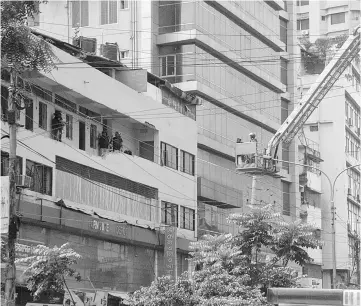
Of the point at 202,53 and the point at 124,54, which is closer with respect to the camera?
the point at 124,54

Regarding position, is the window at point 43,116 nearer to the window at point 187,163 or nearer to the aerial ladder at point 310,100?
the window at point 187,163

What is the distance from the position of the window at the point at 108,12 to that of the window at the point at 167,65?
3.65 metres

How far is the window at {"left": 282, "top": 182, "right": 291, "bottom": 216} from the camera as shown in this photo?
72438 mm

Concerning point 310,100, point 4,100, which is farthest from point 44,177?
point 310,100

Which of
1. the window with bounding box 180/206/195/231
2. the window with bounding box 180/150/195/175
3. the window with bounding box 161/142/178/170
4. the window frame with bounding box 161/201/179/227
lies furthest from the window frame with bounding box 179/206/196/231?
the window with bounding box 161/142/178/170

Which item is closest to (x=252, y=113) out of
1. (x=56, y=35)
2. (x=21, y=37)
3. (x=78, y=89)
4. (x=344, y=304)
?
(x=56, y=35)

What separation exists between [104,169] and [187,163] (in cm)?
895

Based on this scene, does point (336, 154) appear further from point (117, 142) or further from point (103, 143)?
point (103, 143)

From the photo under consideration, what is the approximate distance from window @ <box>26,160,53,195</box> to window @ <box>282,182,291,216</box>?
115 ft

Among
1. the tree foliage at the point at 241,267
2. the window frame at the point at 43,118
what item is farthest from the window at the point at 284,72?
the window frame at the point at 43,118

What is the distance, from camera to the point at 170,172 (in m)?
50.1

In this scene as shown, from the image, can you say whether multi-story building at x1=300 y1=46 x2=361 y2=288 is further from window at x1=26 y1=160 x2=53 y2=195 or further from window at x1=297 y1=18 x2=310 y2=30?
window at x1=26 y1=160 x2=53 y2=195

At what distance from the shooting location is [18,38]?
2120 cm

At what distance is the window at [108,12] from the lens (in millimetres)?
58719
